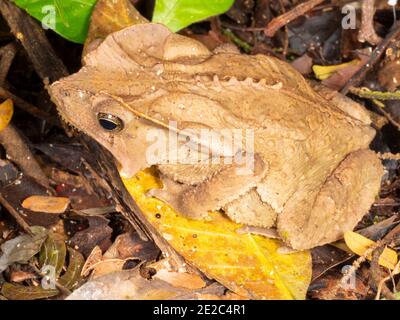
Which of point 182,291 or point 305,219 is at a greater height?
point 305,219

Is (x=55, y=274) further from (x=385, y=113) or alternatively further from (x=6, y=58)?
(x=385, y=113)

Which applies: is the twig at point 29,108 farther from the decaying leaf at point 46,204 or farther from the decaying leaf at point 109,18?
the decaying leaf at point 109,18

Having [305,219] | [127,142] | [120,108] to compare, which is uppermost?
[120,108]

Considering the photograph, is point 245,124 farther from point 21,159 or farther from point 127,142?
point 21,159

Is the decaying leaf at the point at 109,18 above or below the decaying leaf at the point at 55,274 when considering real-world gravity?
above

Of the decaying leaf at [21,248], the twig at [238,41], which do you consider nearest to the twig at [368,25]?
the twig at [238,41]

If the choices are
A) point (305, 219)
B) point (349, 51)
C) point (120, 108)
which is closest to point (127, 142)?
point (120, 108)
